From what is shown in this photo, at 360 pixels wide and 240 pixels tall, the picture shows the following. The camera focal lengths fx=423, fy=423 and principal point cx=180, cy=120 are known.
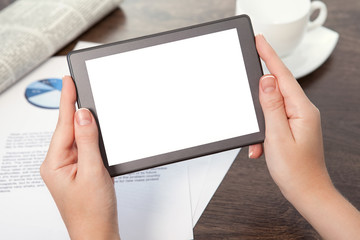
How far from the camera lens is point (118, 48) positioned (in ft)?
1.72

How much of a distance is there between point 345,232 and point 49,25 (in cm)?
57

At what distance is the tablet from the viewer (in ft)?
1.71

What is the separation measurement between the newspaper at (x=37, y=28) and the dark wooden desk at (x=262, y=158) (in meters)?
0.03

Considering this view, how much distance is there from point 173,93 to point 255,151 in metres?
0.15

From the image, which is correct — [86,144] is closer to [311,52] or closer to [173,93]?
[173,93]

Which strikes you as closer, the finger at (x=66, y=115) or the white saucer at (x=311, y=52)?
the finger at (x=66, y=115)

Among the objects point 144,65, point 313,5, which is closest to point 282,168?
point 144,65

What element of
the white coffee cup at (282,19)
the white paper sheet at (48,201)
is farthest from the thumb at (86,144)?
the white coffee cup at (282,19)

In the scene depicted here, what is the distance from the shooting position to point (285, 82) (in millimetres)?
539

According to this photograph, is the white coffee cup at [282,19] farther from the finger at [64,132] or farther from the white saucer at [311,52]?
the finger at [64,132]

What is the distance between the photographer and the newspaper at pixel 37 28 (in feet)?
2.31

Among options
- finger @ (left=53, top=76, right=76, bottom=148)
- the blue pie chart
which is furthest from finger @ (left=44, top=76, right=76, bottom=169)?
the blue pie chart

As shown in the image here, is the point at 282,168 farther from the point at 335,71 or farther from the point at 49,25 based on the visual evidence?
the point at 49,25

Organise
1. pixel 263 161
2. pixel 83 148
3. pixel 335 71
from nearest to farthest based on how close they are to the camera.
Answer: pixel 83 148 < pixel 263 161 < pixel 335 71
